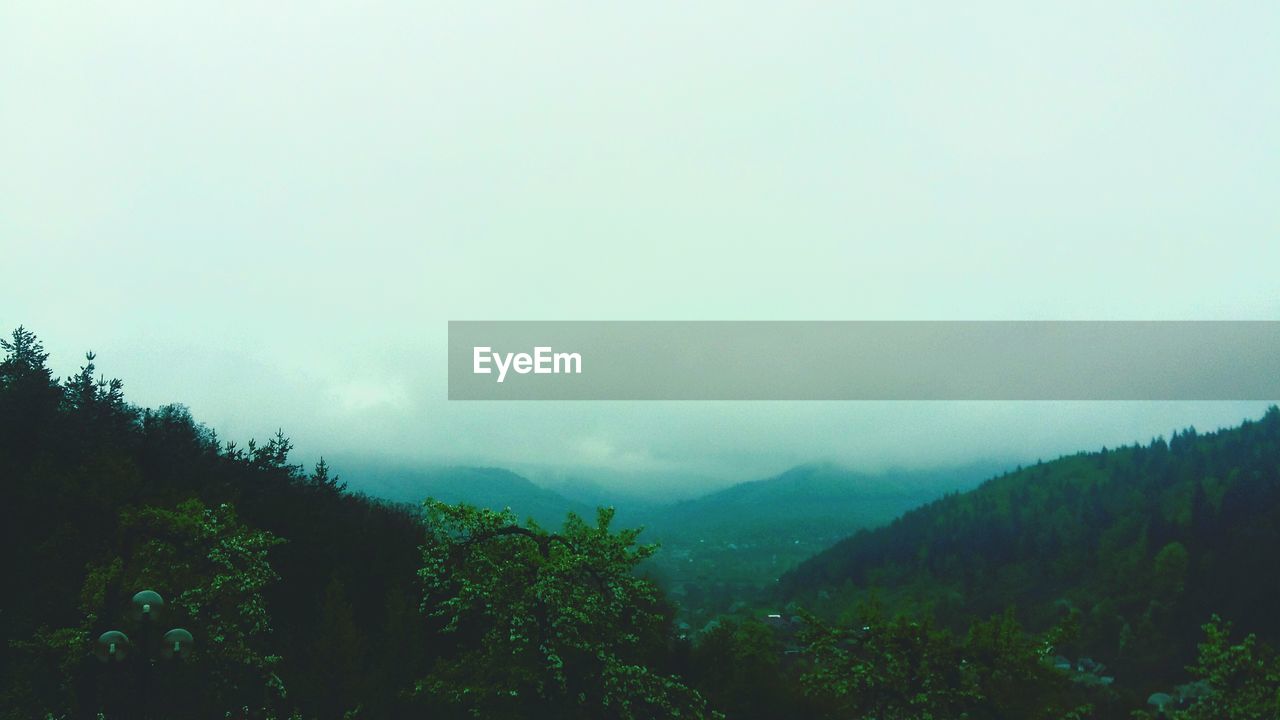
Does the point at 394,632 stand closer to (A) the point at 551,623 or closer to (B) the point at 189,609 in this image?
(B) the point at 189,609

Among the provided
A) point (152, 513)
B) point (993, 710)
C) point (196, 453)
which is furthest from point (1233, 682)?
point (196, 453)

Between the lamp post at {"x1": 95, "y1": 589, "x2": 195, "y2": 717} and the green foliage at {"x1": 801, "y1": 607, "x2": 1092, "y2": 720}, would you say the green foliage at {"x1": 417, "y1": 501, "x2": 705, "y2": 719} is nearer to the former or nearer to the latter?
the green foliage at {"x1": 801, "y1": 607, "x2": 1092, "y2": 720}

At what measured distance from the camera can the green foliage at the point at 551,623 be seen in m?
30.5

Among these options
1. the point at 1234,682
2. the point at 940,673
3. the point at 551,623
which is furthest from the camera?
the point at 1234,682

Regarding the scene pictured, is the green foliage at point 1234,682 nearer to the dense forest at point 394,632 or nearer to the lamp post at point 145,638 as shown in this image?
the dense forest at point 394,632

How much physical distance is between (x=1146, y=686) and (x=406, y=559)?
528ft

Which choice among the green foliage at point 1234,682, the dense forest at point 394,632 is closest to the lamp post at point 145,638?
the dense forest at point 394,632

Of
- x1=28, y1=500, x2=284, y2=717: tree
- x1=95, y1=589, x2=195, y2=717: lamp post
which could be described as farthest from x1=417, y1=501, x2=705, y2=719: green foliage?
x1=95, y1=589, x2=195, y2=717: lamp post

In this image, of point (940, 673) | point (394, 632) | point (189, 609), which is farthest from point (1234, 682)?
point (189, 609)

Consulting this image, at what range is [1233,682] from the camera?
33.5 m

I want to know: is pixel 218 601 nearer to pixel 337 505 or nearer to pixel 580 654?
pixel 580 654

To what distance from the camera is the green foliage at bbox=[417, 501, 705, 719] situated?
3050 cm

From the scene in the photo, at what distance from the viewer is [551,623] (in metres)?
30.9

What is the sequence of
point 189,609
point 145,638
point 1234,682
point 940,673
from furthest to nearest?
point 189,609 → point 1234,682 → point 940,673 → point 145,638
